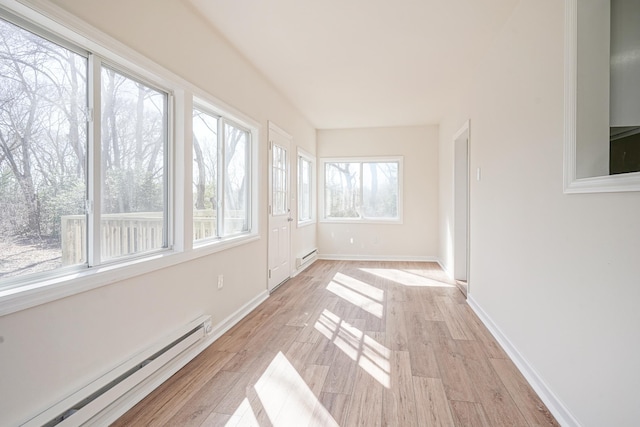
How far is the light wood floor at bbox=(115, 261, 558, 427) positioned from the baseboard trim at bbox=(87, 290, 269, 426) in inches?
1.7

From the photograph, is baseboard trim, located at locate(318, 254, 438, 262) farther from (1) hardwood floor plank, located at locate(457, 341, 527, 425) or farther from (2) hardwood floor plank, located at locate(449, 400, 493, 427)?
(2) hardwood floor plank, located at locate(449, 400, 493, 427)

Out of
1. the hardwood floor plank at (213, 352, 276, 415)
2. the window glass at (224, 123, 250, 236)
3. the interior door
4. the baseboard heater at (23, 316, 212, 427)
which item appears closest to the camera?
the baseboard heater at (23, 316, 212, 427)

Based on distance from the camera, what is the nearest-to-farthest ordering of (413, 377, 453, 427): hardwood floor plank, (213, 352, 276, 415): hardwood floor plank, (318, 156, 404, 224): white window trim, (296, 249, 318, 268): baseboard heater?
1. (413, 377, 453, 427): hardwood floor plank
2. (213, 352, 276, 415): hardwood floor plank
3. (296, 249, 318, 268): baseboard heater
4. (318, 156, 404, 224): white window trim

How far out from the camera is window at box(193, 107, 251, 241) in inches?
111

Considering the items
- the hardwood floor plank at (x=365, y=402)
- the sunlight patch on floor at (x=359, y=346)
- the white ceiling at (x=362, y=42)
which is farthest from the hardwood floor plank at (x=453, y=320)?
the white ceiling at (x=362, y=42)

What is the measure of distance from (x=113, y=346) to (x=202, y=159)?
1.58 meters

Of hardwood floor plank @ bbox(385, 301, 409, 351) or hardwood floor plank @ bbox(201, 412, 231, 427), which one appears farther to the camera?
hardwood floor plank @ bbox(385, 301, 409, 351)

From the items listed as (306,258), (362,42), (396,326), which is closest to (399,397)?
(396,326)

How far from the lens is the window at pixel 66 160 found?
4.73ft

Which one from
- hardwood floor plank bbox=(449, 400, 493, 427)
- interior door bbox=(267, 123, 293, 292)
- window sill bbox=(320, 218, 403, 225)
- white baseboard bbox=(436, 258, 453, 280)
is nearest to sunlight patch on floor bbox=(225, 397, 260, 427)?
hardwood floor plank bbox=(449, 400, 493, 427)

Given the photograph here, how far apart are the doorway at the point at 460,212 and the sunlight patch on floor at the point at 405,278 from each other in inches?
13.0

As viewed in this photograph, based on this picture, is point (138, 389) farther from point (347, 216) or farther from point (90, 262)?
point (347, 216)

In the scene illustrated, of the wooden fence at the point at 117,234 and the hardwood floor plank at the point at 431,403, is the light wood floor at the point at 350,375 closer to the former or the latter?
the hardwood floor plank at the point at 431,403

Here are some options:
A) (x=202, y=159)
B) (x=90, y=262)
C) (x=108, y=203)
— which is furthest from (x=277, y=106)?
(x=90, y=262)
